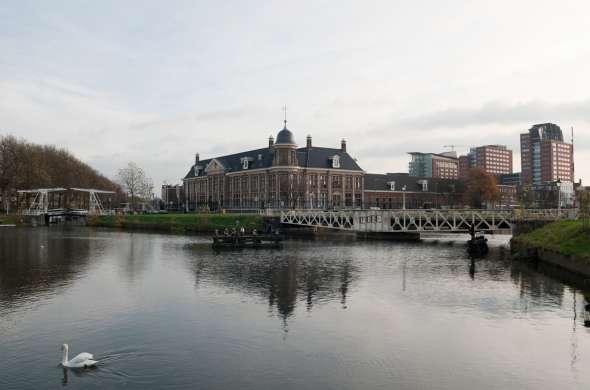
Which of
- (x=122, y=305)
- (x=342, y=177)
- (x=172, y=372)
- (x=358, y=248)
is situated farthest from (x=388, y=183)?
(x=172, y=372)

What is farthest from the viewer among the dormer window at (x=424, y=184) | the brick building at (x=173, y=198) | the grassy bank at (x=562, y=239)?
the brick building at (x=173, y=198)

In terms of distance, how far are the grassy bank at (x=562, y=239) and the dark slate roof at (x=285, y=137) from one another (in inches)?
2622

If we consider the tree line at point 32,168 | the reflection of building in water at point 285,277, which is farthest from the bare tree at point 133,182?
A: the reflection of building in water at point 285,277

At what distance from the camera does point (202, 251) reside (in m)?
56.7

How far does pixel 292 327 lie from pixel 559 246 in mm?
28046

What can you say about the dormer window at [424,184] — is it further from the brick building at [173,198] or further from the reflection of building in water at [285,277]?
the reflection of building in water at [285,277]

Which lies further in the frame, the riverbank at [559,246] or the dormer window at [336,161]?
the dormer window at [336,161]

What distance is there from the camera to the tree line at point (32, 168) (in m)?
112

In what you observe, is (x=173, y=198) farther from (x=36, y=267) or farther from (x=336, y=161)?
(x=36, y=267)

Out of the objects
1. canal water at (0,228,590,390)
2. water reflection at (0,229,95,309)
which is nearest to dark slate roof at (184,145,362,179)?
water reflection at (0,229,95,309)

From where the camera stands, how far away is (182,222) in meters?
101

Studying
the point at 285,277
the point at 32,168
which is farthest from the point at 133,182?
the point at 285,277

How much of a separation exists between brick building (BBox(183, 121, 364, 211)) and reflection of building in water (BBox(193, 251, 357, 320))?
64661 mm

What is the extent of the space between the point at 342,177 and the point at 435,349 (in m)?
103
